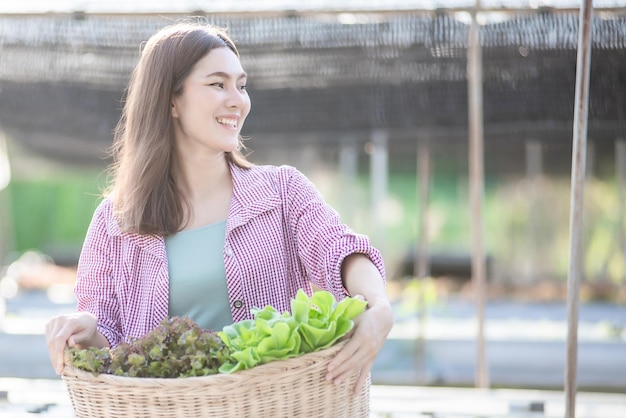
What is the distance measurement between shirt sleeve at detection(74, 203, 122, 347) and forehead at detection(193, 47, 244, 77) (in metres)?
0.38

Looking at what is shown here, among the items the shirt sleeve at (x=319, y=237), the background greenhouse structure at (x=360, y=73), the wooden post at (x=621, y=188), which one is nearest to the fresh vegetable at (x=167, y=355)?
the shirt sleeve at (x=319, y=237)

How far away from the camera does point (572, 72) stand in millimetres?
3984

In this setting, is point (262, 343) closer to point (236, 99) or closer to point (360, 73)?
point (236, 99)

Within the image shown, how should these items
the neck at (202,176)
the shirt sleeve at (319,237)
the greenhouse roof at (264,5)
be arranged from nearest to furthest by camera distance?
the shirt sleeve at (319,237), the neck at (202,176), the greenhouse roof at (264,5)

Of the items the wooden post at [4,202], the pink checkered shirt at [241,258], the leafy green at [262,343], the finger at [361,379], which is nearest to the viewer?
the leafy green at [262,343]

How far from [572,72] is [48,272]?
639 cm

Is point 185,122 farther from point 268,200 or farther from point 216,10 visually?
point 216,10

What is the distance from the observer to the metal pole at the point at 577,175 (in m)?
2.16

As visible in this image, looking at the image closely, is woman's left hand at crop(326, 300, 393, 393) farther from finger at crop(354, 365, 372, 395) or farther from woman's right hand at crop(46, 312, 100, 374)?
woman's right hand at crop(46, 312, 100, 374)

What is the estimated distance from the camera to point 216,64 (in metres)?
1.80

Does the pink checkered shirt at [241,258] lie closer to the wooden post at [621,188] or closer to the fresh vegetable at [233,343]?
the fresh vegetable at [233,343]

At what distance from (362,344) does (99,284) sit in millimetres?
645

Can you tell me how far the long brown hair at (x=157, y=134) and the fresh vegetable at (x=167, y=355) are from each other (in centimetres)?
38

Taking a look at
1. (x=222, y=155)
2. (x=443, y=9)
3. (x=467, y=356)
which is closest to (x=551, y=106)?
(x=443, y=9)
